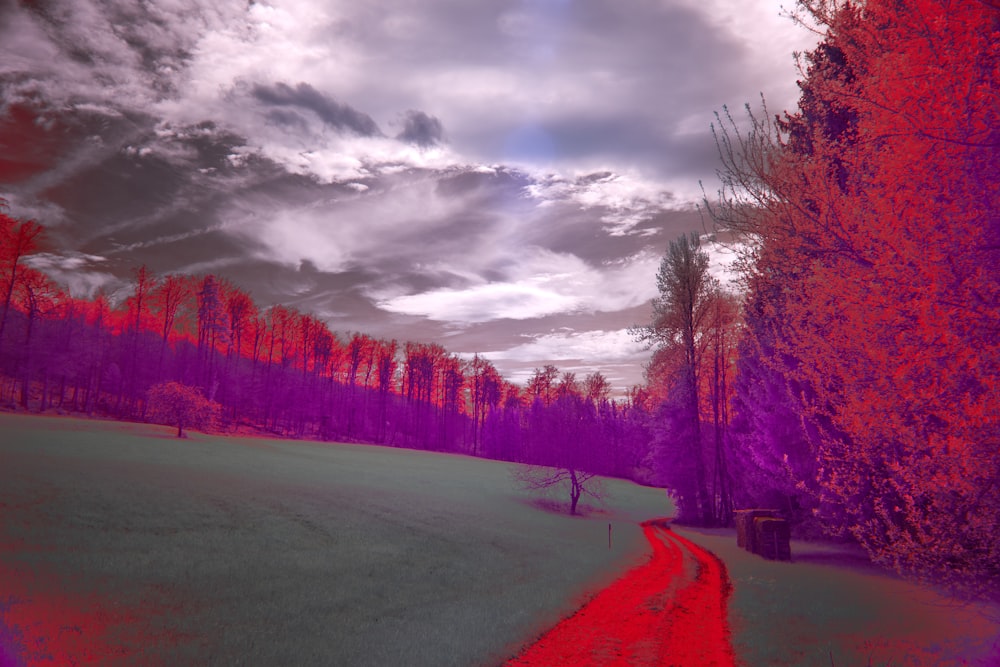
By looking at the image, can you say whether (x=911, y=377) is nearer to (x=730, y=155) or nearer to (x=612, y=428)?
(x=730, y=155)

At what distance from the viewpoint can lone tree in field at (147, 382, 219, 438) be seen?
33.5 m

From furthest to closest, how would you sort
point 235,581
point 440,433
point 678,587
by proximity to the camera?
point 440,433 < point 678,587 < point 235,581

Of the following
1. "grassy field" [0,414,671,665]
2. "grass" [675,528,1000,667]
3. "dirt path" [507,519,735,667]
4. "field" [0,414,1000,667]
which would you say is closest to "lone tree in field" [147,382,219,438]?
"grassy field" [0,414,671,665]

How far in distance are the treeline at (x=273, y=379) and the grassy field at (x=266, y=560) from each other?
368 inches

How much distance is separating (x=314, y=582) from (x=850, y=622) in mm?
12507

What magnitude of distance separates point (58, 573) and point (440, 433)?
71465 millimetres

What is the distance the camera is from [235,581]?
11.3 metres

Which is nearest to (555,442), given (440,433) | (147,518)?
(147,518)

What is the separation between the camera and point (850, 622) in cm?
987

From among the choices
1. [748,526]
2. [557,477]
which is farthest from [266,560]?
[557,477]

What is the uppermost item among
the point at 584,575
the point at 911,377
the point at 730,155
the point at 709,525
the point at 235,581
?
the point at 730,155

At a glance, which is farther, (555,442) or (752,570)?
(555,442)

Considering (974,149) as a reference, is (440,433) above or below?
below

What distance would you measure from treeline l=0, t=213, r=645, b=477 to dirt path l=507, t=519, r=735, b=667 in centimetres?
2016
